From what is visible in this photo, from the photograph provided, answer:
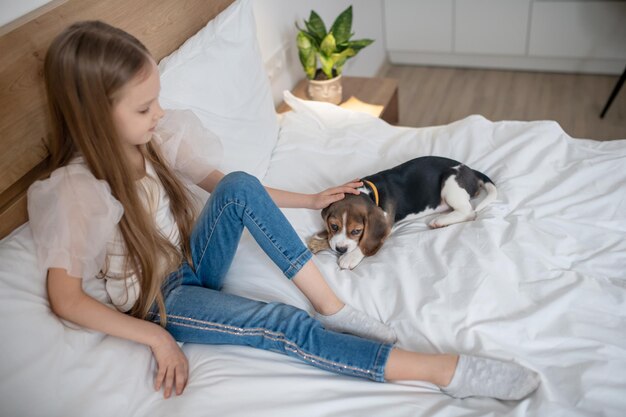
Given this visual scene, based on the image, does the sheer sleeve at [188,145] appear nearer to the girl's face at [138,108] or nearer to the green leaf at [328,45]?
the girl's face at [138,108]

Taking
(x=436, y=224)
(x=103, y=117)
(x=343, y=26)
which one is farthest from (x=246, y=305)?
(x=343, y=26)

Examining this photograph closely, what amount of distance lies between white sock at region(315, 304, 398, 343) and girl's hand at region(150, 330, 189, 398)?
37 cm

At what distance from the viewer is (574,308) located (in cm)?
133

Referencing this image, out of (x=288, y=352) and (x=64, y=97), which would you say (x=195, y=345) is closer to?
(x=288, y=352)

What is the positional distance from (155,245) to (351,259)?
1.88 feet

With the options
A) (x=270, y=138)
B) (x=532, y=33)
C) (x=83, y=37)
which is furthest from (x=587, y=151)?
(x=532, y=33)

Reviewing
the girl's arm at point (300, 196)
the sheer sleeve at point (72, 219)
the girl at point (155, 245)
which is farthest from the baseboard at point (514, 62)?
the sheer sleeve at point (72, 219)

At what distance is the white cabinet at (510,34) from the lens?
11.0 ft

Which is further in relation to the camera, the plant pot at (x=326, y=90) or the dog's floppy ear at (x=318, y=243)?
the plant pot at (x=326, y=90)

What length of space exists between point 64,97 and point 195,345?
2.23 ft

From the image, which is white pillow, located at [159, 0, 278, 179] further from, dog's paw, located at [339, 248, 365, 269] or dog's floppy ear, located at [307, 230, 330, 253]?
dog's paw, located at [339, 248, 365, 269]

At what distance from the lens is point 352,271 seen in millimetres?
1558

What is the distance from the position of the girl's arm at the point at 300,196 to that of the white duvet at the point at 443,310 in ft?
0.51

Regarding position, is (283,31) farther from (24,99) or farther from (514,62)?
(514,62)
